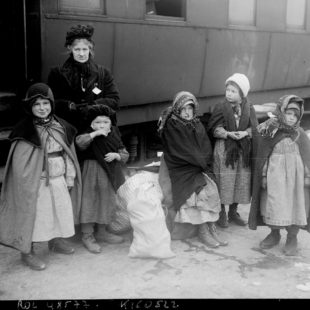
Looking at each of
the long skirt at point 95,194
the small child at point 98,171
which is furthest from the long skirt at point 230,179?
the long skirt at point 95,194

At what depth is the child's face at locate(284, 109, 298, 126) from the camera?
3787 mm

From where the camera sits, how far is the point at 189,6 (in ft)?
18.6

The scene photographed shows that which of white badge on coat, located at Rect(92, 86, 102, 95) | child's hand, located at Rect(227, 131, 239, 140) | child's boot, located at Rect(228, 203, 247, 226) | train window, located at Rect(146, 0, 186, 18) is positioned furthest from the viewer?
train window, located at Rect(146, 0, 186, 18)

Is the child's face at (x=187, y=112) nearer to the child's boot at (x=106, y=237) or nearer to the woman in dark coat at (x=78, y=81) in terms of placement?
the woman in dark coat at (x=78, y=81)

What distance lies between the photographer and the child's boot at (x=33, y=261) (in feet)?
11.3

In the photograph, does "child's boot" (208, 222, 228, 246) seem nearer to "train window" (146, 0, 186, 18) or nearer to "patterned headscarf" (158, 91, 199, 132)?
"patterned headscarf" (158, 91, 199, 132)

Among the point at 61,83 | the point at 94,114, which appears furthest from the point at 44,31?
the point at 94,114

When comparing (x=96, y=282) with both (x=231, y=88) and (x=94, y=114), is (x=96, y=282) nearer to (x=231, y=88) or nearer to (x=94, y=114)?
(x=94, y=114)

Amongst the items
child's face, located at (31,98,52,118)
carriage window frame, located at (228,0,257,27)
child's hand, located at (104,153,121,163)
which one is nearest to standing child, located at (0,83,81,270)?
child's face, located at (31,98,52,118)

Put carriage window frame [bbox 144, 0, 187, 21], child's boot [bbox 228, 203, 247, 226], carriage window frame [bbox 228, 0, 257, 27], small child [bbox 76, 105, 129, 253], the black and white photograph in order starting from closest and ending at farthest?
1. the black and white photograph
2. small child [bbox 76, 105, 129, 253]
3. child's boot [bbox 228, 203, 247, 226]
4. carriage window frame [bbox 144, 0, 187, 21]
5. carriage window frame [bbox 228, 0, 257, 27]

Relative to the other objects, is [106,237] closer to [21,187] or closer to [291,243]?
[21,187]

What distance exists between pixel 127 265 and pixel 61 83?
1.52m

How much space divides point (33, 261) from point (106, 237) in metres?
0.72

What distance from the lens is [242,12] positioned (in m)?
6.59
